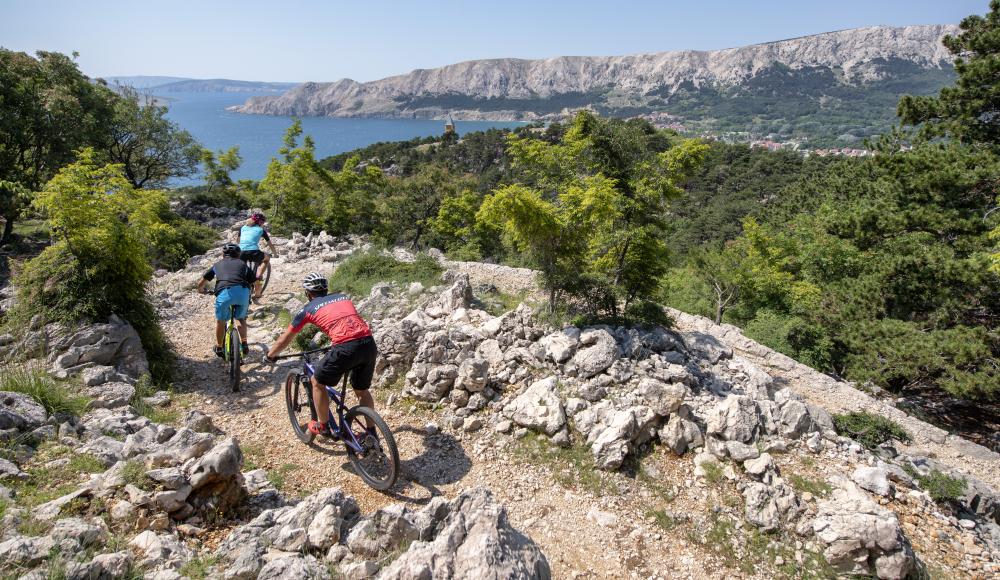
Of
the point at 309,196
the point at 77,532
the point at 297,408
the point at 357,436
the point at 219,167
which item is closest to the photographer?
the point at 77,532

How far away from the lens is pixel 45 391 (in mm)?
5234

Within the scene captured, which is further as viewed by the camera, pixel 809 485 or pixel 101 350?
pixel 101 350

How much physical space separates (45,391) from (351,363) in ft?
12.5

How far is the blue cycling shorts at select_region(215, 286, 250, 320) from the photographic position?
686 cm

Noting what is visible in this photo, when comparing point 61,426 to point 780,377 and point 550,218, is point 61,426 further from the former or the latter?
point 780,377

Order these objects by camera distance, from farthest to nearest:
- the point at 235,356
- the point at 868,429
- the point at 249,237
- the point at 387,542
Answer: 1. the point at 249,237
2. the point at 868,429
3. the point at 235,356
4. the point at 387,542

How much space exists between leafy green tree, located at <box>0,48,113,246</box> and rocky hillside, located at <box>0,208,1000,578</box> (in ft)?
53.2

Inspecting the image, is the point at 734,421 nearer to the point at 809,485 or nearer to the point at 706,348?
the point at 809,485

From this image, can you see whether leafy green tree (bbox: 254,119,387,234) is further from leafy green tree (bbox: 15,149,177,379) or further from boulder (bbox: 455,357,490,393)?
boulder (bbox: 455,357,490,393)

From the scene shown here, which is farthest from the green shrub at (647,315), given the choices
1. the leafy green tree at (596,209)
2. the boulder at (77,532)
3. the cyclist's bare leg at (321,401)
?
the boulder at (77,532)

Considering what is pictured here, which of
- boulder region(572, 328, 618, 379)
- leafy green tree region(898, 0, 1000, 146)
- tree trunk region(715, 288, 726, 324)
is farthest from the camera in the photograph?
tree trunk region(715, 288, 726, 324)

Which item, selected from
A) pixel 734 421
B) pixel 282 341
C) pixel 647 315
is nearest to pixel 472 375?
pixel 282 341

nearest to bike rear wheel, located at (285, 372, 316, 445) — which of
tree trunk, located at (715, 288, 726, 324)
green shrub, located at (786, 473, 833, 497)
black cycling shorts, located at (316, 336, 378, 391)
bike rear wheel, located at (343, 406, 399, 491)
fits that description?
bike rear wheel, located at (343, 406, 399, 491)

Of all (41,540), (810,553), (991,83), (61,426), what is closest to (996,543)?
(810,553)
